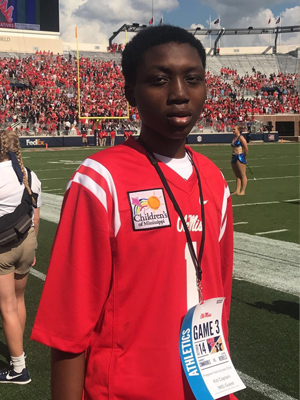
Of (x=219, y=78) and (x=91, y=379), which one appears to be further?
(x=219, y=78)

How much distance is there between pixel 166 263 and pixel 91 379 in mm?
398

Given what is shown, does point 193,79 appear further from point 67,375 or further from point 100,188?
point 67,375

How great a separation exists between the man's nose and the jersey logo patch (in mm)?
278

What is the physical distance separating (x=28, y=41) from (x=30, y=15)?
2794mm

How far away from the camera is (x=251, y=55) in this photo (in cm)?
6569

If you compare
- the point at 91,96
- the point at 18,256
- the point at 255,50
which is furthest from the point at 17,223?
the point at 255,50

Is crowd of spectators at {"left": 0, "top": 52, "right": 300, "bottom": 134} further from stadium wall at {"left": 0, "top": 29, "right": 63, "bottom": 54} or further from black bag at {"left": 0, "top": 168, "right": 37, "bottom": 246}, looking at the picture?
black bag at {"left": 0, "top": 168, "right": 37, "bottom": 246}

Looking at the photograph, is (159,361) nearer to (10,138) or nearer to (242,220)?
(10,138)

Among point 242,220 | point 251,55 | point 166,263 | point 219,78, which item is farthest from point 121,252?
point 251,55

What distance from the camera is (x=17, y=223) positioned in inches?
146

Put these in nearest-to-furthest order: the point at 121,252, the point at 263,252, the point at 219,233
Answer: the point at 121,252 → the point at 219,233 → the point at 263,252

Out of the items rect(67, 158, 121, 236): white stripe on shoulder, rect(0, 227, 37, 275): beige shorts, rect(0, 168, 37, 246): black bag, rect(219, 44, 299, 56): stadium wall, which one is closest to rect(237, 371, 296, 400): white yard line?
rect(0, 227, 37, 275): beige shorts

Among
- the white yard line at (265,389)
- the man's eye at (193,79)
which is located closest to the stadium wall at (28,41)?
the white yard line at (265,389)

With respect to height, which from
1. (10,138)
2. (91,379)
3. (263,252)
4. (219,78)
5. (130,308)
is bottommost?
(263,252)
